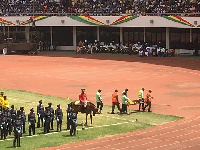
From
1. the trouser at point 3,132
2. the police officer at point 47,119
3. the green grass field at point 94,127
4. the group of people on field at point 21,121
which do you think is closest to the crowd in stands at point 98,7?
the green grass field at point 94,127

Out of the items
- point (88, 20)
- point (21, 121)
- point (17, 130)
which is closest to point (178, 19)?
point (88, 20)

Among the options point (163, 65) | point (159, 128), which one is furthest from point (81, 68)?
point (159, 128)

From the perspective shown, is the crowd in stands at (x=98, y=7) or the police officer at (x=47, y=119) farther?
the crowd in stands at (x=98, y=7)

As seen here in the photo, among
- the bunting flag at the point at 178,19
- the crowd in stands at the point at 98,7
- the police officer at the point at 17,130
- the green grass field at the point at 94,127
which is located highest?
the crowd in stands at the point at 98,7

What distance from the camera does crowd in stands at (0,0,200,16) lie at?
58.2 metres

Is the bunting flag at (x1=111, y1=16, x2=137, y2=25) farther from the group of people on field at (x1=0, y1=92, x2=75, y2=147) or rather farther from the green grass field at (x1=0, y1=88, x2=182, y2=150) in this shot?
the group of people on field at (x1=0, y1=92, x2=75, y2=147)

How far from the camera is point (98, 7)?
218 feet

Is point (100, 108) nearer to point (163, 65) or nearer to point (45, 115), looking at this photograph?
point (45, 115)

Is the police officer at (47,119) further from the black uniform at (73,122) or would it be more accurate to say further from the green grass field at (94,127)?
the black uniform at (73,122)

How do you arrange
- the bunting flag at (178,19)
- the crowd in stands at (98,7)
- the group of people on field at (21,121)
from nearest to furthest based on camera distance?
the group of people on field at (21,121), the bunting flag at (178,19), the crowd in stands at (98,7)

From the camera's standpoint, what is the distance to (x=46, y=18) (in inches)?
2682

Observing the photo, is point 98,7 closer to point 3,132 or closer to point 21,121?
point 3,132

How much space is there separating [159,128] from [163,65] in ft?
79.2

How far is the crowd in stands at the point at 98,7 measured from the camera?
58250 mm
